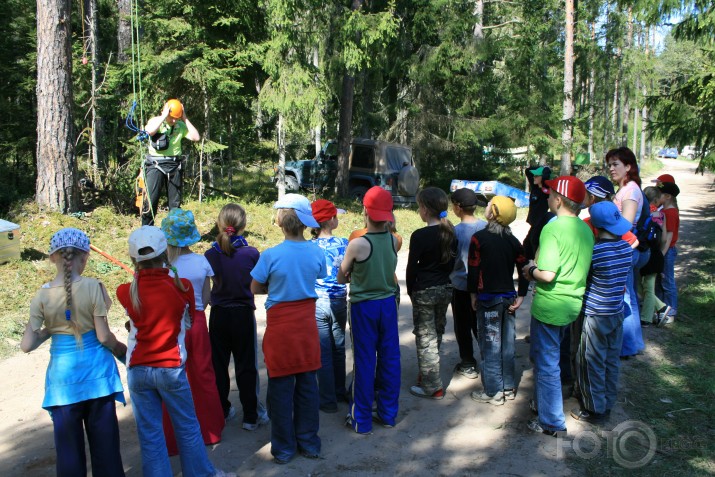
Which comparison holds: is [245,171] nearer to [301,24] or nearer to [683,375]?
[301,24]

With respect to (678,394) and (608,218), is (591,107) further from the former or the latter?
(608,218)

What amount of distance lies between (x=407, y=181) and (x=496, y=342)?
13052 millimetres

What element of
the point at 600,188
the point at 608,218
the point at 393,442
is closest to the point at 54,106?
the point at 393,442

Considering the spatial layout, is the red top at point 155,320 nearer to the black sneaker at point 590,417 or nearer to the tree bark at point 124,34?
the black sneaker at point 590,417

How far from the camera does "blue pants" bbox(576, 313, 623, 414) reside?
15.0 feet

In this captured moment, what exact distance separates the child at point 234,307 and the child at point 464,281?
1.84 metres

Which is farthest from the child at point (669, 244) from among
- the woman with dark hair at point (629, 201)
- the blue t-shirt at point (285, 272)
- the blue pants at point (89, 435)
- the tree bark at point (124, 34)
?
the tree bark at point (124, 34)

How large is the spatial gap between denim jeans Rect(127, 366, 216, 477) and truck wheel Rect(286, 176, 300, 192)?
50.5 feet

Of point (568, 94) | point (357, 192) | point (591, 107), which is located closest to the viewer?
point (357, 192)

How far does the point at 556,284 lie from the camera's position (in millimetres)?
4371

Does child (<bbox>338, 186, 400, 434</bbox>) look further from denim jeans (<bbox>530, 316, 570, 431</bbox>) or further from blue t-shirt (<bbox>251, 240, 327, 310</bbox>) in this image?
denim jeans (<bbox>530, 316, 570, 431</bbox>)

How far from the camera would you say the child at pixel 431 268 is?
4.81 m

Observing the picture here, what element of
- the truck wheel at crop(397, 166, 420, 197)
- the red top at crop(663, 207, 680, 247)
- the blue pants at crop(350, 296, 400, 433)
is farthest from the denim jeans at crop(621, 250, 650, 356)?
the truck wheel at crop(397, 166, 420, 197)

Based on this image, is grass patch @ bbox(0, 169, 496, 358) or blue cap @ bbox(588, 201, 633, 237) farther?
grass patch @ bbox(0, 169, 496, 358)
